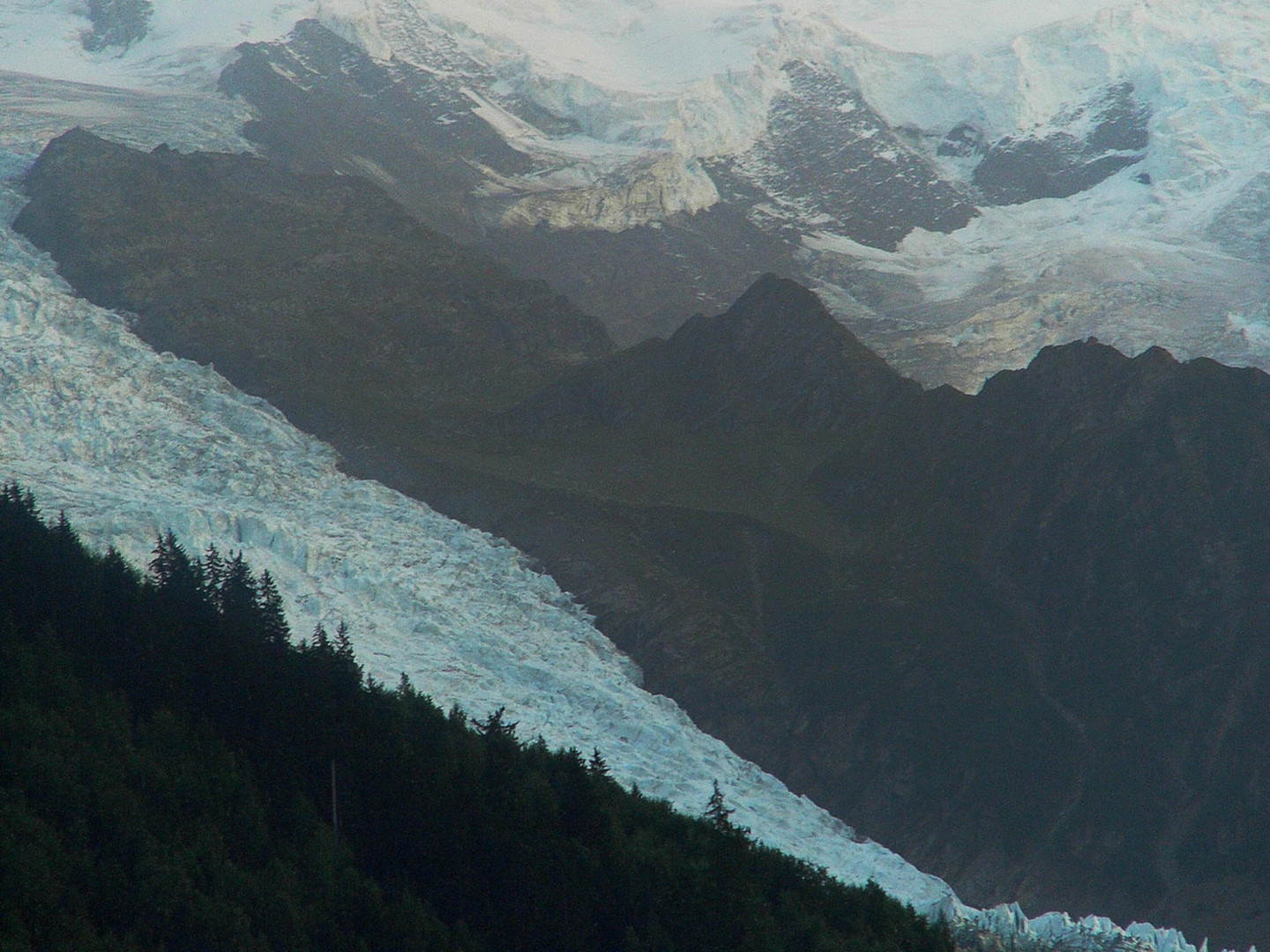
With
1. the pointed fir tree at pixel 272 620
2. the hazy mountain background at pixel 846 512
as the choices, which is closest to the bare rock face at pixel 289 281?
the hazy mountain background at pixel 846 512

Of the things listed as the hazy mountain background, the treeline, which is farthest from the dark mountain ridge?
the treeline

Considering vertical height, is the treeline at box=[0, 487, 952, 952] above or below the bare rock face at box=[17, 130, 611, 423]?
above

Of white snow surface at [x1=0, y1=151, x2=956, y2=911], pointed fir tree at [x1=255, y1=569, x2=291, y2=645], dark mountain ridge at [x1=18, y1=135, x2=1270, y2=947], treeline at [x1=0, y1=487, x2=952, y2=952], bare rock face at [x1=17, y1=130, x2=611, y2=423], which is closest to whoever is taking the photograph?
treeline at [x1=0, y1=487, x2=952, y2=952]

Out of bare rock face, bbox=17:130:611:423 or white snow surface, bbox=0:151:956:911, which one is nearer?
white snow surface, bbox=0:151:956:911

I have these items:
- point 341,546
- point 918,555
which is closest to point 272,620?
point 341,546

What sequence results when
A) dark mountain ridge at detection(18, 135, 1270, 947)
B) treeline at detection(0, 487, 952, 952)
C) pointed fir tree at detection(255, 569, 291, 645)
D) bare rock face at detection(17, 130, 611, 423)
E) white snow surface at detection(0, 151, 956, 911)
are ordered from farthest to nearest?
bare rock face at detection(17, 130, 611, 423), dark mountain ridge at detection(18, 135, 1270, 947), white snow surface at detection(0, 151, 956, 911), pointed fir tree at detection(255, 569, 291, 645), treeline at detection(0, 487, 952, 952)

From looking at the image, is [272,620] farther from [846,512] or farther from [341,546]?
[846,512]

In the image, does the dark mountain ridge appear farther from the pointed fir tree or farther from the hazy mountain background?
the pointed fir tree
